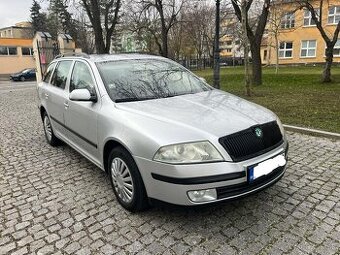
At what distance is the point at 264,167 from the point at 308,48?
3910 cm

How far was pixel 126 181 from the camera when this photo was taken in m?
3.36

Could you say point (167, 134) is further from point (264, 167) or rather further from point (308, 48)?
point (308, 48)

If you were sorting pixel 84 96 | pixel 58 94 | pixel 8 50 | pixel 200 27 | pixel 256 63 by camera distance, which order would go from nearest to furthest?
pixel 84 96 < pixel 58 94 < pixel 256 63 < pixel 8 50 < pixel 200 27

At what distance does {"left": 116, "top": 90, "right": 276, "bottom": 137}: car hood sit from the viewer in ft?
9.86

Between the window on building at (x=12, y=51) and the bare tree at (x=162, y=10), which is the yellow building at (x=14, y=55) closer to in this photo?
the window on building at (x=12, y=51)

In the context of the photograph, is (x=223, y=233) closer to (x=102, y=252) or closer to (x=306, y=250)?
(x=306, y=250)

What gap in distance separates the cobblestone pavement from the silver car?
1.18 feet

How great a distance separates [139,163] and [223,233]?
107cm

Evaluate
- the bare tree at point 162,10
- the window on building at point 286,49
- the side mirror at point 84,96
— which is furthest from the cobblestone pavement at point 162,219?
the window on building at point 286,49

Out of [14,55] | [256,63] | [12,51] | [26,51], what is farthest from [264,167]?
[26,51]

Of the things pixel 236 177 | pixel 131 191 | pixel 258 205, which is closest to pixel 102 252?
pixel 131 191

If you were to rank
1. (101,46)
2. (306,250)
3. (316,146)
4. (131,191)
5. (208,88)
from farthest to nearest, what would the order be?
(101,46) → (316,146) → (208,88) → (131,191) → (306,250)

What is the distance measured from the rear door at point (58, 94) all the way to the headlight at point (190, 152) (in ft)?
8.63

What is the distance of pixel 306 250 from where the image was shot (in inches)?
108
